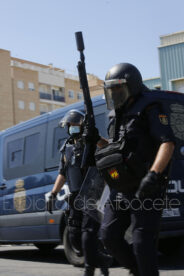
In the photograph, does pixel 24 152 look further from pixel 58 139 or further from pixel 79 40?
pixel 79 40

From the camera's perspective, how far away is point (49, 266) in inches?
269

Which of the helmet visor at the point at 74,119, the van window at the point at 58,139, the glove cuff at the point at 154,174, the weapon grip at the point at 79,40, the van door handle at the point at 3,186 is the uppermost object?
the weapon grip at the point at 79,40

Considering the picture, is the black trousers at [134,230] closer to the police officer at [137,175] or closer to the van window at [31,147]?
the police officer at [137,175]

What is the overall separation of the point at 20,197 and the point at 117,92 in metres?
4.34

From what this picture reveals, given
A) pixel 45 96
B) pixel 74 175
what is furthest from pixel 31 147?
pixel 45 96

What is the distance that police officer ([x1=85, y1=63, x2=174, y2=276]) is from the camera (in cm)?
307

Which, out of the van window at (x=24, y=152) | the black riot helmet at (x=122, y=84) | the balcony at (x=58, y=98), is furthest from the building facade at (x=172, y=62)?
the balcony at (x=58, y=98)

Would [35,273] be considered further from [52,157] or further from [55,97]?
[55,97]

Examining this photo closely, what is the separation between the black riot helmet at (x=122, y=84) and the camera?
3430mm

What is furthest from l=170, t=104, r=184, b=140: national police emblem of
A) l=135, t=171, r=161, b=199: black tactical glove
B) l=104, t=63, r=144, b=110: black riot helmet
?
l=135, t=171, r=161, b=199: black tactical glove

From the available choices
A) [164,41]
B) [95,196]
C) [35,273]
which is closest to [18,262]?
[35,273]

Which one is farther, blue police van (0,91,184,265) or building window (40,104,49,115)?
building window (40,104,49,115)

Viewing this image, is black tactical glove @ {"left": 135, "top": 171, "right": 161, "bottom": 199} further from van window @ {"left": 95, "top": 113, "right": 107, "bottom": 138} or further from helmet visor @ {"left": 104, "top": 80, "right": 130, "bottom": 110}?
van window @ {"left": 95, "top": 113, "right": 107, "bottom": 138}

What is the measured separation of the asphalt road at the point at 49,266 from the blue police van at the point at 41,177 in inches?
11.8
